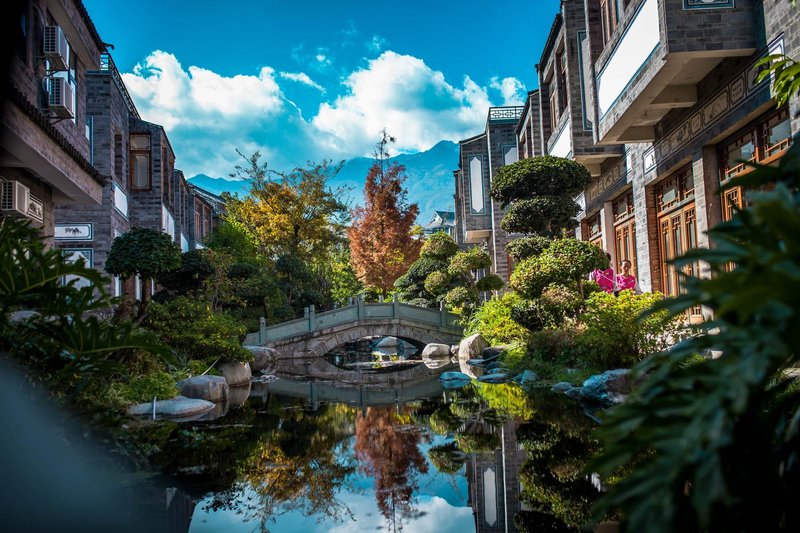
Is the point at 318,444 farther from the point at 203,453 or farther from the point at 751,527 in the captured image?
the point at 751,527

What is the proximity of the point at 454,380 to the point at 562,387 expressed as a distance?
294 centimetres

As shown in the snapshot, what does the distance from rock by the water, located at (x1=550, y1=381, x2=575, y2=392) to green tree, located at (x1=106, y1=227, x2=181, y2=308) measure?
6338 mm

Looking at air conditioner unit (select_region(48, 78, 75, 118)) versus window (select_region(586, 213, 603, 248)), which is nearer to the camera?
air conditioner unit (select_region(48, 78, 75, 118))

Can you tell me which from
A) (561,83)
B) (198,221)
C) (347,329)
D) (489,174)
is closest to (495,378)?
(561,83)

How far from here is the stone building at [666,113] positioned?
7645mm

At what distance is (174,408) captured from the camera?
27.0 feet

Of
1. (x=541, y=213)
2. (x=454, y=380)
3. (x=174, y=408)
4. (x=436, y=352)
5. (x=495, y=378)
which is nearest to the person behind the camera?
(x=174, y=408)

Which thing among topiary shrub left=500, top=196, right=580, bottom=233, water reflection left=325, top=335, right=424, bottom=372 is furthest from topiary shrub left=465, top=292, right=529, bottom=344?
water reflection left=325, top=335, right=424, bottom=372

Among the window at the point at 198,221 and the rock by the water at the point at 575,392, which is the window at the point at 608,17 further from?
the window at the point at 198,221

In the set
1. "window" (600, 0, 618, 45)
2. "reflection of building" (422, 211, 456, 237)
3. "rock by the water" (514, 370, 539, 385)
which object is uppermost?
"reflection of building" (422, 211, 456, 237)

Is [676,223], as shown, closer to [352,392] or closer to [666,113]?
[666,113]

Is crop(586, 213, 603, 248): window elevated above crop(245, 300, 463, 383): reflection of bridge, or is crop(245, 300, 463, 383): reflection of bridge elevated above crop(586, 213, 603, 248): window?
crop(586, 213, 603, 248): window

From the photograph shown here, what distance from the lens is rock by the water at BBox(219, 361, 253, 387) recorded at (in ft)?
40.4

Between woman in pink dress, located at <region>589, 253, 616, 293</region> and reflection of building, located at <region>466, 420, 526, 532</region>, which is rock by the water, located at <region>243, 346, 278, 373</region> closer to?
woman in pink dress, located at <region>589, 253, 616, 293</region>
